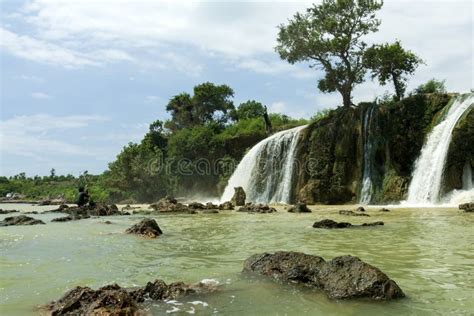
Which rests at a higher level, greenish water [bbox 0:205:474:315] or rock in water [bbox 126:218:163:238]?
rock in water [bbox 126:218:163:238]

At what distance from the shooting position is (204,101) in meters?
70.2

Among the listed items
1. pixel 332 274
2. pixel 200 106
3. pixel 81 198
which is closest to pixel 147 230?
pixel 332 274

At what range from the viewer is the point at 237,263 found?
8.92 metres

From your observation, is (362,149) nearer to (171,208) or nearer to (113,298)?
(171,208)

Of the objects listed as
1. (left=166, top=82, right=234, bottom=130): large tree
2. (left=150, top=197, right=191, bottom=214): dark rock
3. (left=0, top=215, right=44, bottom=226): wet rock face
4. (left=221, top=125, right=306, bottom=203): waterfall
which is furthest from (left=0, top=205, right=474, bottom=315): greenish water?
(left=166, top=82, right=234, bottom=130): large tree

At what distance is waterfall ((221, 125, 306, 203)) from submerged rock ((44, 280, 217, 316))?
96.1 ft

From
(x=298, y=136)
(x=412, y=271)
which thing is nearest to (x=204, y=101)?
(x=298, y=136)

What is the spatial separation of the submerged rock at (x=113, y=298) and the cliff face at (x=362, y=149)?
83.8 ft

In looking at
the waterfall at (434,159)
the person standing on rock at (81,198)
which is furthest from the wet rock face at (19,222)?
the waterfall at (434,159)

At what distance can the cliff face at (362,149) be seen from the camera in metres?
31.9

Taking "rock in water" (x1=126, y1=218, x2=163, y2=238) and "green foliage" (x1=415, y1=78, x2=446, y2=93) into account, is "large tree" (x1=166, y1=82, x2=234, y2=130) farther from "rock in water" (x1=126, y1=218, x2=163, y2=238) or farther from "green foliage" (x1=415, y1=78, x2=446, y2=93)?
"rock in water" (x1=126, y1=218, x2=163, y2=238)

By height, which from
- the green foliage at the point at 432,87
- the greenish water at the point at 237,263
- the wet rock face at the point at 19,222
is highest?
the green foliage at the point at 432,87

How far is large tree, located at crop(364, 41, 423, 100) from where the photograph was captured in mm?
A: 38156

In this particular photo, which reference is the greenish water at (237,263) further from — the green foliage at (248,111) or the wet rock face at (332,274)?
the green foliage at (248,111)
